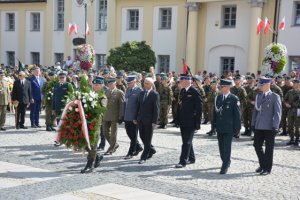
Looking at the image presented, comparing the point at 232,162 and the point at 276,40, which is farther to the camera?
the point at 276,40

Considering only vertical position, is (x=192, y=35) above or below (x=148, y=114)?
above

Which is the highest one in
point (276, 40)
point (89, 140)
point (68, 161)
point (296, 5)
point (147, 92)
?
point (296, 5)

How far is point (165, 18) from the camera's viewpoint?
30.4m

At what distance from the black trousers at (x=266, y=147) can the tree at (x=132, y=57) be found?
18.0 meters

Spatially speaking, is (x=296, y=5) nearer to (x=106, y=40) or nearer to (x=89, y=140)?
(x=106, y=40)

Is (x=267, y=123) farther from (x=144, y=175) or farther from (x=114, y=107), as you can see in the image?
(x=114, y=107)

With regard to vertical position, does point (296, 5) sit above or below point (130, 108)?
above

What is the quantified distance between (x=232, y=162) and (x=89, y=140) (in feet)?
11.9

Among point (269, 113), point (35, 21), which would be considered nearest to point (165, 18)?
point (35, 21)

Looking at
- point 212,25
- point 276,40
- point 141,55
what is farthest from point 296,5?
point 141,55

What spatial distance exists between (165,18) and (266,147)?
21.9m

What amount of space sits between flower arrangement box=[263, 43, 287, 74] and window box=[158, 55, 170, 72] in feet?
34.1

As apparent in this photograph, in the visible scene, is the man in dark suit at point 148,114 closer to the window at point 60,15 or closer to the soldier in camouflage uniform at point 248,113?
the soldier in camouflage uniform at point 248,113

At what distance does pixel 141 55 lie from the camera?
91.2ft
